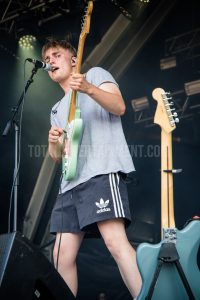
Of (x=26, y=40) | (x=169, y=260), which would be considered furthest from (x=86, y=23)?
(x=26, y=40)

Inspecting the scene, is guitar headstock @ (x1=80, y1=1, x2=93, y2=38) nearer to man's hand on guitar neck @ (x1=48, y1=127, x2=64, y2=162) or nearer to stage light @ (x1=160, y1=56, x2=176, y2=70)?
man's hand on guitar neck @ (x1=48, y1=127, x2=64, y2=162)

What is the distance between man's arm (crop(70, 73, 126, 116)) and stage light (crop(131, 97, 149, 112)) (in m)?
3.66

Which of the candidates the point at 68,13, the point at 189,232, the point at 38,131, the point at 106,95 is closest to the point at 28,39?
the point at 68,13

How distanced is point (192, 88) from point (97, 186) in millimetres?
3770

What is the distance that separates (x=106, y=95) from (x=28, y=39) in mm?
3046

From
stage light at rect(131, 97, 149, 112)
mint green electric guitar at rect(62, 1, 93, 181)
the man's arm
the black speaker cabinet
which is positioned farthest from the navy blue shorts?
stage light at rect(131, 97, 149, 112)

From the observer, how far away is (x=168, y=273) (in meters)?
2.16

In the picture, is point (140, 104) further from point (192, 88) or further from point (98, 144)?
point (98, 144)

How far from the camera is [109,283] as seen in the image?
12.8ft

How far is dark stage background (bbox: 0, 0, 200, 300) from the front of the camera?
4.84m

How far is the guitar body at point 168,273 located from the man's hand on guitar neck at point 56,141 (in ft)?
2.48

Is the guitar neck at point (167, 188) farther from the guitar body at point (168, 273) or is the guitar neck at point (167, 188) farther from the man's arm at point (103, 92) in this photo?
the man's arm at point (103, 92)

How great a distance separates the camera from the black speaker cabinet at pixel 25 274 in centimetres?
162

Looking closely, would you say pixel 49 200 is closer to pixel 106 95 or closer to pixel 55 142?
pixel 55 142
